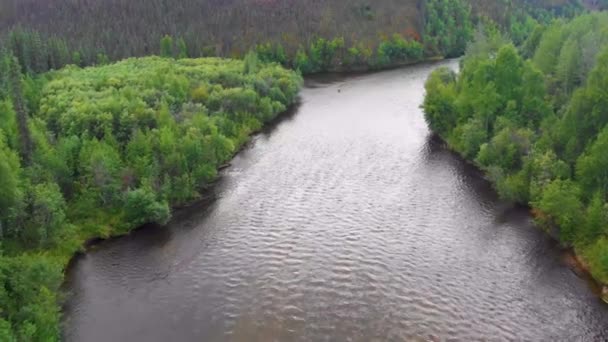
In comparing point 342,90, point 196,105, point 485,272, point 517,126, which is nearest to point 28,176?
point 196,105

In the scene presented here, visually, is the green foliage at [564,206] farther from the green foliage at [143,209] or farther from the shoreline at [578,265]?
the green foliage at [143,209]

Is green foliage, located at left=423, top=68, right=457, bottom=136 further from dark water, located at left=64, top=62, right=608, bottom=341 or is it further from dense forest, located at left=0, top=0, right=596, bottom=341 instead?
dark water, located at left=64, top=62, right=608, bottom=341

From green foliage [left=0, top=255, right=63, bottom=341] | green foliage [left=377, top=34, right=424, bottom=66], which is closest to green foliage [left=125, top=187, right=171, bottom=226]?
green foliage [left=0, top=255, right=63, bottom=341]

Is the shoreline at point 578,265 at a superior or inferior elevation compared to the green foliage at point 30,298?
inferior

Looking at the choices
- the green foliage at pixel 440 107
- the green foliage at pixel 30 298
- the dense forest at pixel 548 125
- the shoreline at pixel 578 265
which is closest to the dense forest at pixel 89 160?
the green foliage at pixel 30 298

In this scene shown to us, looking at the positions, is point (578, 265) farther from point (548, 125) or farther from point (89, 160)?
point (89, 160)

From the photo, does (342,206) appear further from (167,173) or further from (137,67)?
(137,67)
